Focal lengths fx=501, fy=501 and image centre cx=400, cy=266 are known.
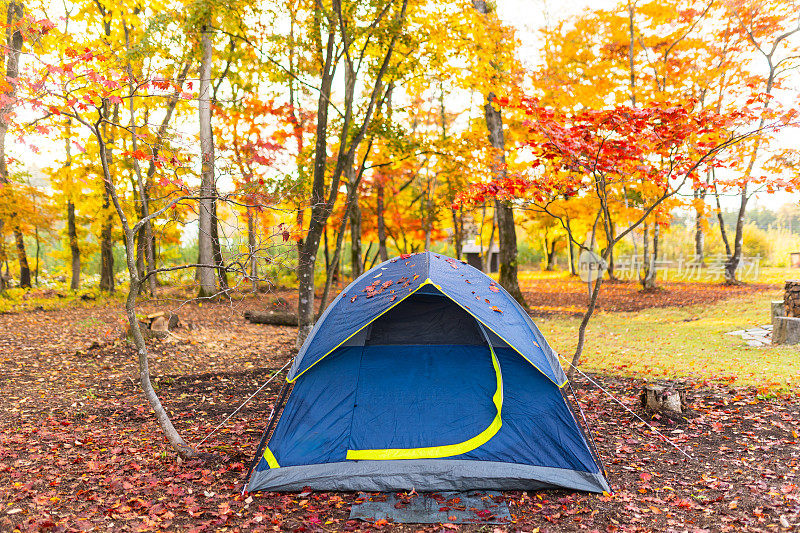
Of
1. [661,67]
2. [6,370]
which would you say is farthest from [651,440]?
[661,67]

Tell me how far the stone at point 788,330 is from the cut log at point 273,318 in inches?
347

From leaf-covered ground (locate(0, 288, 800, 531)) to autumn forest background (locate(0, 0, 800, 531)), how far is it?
0.03 m

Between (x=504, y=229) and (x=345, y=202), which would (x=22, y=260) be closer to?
(x=345, y=202)

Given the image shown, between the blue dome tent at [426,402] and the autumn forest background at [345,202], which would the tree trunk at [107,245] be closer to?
the autumn forest background at [345,202]

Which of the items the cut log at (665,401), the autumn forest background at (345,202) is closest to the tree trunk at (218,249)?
the autumn forest background at (345,202)

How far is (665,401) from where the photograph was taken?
5031 mm

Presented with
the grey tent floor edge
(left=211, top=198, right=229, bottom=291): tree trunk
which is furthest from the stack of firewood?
(left=211, top=198, right=229, bottom=291): tree trunk

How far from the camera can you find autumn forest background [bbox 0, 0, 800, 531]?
12.7 ft

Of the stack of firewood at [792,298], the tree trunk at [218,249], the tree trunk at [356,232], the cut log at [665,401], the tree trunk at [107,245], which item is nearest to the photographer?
the tree trunk at [218,249]

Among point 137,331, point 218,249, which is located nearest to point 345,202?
point 218,249

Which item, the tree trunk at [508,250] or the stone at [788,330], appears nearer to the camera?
the stone at [788,330]

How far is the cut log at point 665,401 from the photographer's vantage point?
16.5 feet

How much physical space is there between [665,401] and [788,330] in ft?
13.1

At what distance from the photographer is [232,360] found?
309 inches
